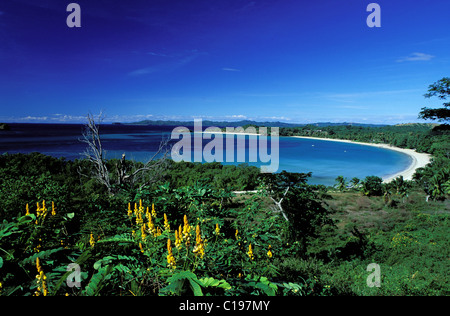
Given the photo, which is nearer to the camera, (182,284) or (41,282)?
(182,284)

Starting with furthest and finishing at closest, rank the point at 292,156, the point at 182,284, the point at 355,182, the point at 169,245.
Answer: the point at 292,156 → the point at 355,182 → the point at 169,245 → the point at 182,284

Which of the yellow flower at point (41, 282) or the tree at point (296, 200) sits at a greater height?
the yellow flower at point (41, 282)

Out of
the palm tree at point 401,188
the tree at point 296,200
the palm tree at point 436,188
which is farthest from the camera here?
the palm tree at point 401,188

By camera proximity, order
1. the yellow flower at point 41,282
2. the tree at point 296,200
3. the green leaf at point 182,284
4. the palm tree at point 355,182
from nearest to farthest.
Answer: the green leaf at point 182,284
the yellow flower at point 41,282
the tree at point 296,200
the palm tree at point 355,182

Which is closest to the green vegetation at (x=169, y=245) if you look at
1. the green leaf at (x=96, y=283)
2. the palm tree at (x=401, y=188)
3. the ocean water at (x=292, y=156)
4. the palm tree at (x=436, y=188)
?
Answer: the green leaf at (x=96, y=283)

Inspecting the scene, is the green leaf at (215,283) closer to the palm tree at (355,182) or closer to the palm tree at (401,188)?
the palm tree at (401,188)

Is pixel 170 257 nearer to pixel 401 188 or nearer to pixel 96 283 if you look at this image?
pixel 96 283

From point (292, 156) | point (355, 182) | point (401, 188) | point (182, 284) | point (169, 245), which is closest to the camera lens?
point (182, 284)

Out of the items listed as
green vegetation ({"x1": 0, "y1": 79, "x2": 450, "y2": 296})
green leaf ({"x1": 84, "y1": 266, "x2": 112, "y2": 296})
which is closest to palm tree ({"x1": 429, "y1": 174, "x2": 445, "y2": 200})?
green vegetation ({"x1": 0, "y1": 79, "x2": 450, "y2": 296})

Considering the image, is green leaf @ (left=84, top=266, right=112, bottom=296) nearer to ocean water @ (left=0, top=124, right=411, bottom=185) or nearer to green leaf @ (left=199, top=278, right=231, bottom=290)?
green leaf @ (left=199, top=278, right=231, bottom=290)

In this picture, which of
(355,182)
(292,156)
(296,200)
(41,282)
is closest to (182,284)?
(41,282)

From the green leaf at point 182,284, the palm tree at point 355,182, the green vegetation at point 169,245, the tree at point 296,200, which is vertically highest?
the green leaf at point 182,284

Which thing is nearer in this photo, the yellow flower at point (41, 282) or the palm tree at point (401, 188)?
the yellow flower at point (41, 282)
